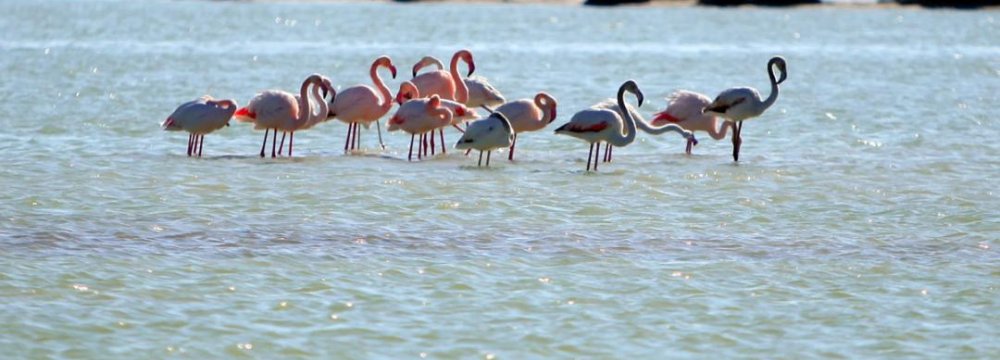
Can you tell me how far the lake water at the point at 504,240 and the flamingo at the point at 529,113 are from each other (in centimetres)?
33

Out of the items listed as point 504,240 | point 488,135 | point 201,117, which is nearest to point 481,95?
point 488,135

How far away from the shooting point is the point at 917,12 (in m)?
69.2

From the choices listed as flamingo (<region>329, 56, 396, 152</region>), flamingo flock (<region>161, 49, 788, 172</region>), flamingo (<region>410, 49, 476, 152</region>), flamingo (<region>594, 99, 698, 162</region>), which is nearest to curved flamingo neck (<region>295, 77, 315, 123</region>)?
flamingo flock (<region>161, 49, 788, 172</region>)

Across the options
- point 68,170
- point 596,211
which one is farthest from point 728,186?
point 68,170

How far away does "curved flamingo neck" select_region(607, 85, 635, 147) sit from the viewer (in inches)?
539

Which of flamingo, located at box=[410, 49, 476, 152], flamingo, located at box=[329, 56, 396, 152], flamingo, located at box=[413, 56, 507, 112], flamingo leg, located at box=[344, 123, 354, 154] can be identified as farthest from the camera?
flamingo, located at box=[413, 56, 507, 112]

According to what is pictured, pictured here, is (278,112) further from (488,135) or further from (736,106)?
(736,106)

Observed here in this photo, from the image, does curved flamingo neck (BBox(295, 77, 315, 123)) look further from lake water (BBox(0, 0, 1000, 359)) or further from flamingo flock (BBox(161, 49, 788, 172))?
lake water (BBox(0, 0, 1000, 359))

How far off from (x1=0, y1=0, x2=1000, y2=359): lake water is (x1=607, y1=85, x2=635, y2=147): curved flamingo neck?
28cm

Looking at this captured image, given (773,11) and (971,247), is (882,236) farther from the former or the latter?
(773,11)

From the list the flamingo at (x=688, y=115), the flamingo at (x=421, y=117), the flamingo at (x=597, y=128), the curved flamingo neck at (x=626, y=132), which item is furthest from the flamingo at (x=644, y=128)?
the flamingo at (x=421, y=117)

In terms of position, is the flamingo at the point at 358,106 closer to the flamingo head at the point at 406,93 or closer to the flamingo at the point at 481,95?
the flamingo head at the point at 406,93

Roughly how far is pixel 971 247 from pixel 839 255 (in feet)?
3.09

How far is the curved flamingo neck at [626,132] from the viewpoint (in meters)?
13.7
